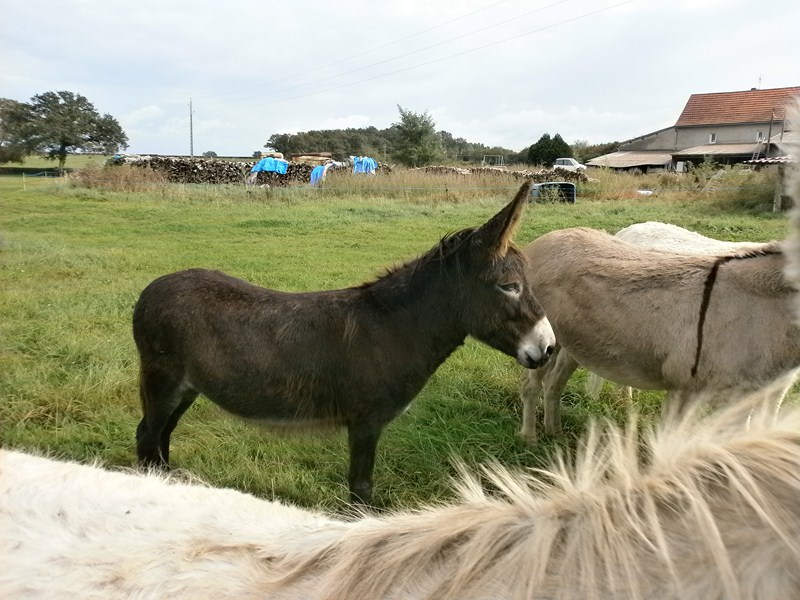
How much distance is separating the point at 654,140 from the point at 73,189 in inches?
1868

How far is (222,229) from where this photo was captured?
1400cm

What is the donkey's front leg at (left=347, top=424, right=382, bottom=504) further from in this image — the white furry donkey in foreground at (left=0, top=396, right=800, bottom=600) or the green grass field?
the white furry donkey in foreground at (left=0, top=396, right=800, bottom=600)

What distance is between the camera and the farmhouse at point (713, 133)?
124 feet

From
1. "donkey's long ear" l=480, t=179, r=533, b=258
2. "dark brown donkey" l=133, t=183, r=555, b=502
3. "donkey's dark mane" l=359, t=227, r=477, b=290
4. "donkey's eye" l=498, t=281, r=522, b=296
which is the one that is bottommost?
"dark brown donkey" l=133, t=183, r=555, b=502

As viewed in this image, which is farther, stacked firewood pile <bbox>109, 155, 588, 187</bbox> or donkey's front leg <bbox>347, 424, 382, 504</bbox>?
stacked firewood pile <bbox>109, 155, 588, 187</bbox>

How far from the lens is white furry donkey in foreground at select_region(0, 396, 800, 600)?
0.73m

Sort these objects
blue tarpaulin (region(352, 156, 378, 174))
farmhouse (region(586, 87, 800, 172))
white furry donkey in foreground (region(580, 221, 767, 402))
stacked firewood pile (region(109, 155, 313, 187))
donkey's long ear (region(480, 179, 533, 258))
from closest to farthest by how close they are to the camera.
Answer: donkey's long ear (region(480, 179, 533, 258)) → white furry donkey in foreground (region(580, 221, 767, 402)) → stacked firewood pile (region(109, 155, 313, 187)) → blue tarpaulin (region(352, 156, 378, 174)) → farmhouse (region(586, 87, 800, 172))

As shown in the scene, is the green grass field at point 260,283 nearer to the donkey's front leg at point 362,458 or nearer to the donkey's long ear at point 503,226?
the donkey's front leg at point 362,458

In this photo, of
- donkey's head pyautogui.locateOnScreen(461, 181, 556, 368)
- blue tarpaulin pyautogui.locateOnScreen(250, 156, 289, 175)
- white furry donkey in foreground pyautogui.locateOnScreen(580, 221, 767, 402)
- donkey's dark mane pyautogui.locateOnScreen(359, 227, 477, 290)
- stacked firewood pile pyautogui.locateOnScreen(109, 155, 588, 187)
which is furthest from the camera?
blue tarpaulin pyautogui.locateOnScreen(250, 156, 289, 175)

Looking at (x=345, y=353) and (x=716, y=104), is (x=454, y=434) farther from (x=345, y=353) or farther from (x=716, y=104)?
(x=716, y=104)

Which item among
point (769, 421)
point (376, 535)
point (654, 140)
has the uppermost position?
point (654, 140)

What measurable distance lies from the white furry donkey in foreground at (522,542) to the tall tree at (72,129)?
20221mm

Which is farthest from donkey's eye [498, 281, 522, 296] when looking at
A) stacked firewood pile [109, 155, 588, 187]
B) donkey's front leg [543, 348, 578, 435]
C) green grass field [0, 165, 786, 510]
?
stacked firewood pile [109, 155, 588, 187]

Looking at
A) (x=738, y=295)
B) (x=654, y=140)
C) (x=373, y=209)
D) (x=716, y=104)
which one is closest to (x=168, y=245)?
(x=373, y=209)
